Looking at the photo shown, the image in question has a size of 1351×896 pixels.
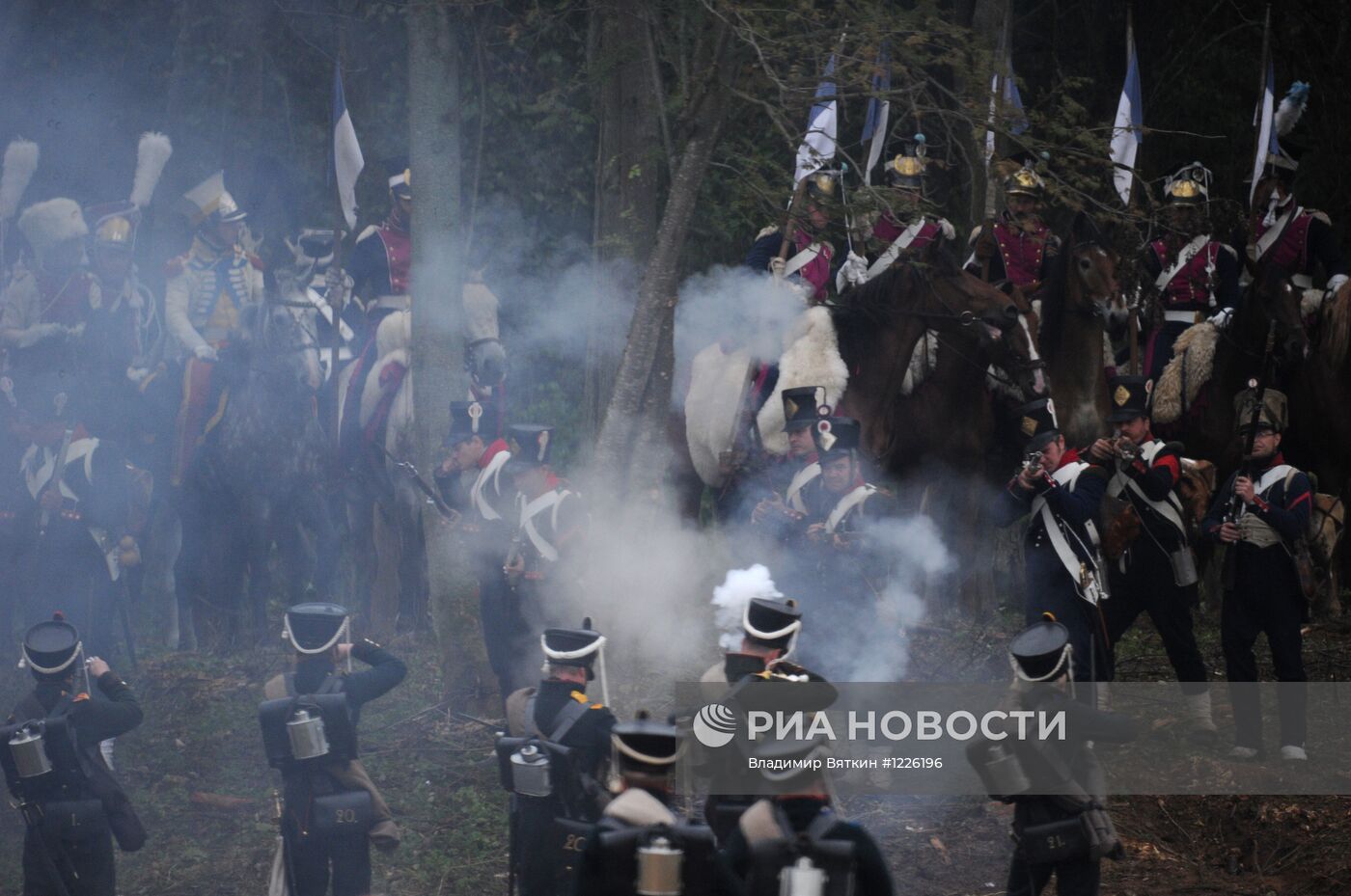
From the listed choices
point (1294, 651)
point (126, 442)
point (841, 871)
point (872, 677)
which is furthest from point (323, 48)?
point (841, 871)

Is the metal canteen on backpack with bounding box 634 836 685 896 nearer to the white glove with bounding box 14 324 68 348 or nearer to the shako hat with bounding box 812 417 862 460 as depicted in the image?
the shako hat with bounding box 812 417 862 460

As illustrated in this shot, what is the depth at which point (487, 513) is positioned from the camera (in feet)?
38.8

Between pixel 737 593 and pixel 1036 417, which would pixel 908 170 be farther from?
pixel 737 593

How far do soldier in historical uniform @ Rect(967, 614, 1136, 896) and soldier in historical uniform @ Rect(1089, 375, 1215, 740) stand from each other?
12.5 ft

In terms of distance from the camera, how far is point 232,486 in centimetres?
1477

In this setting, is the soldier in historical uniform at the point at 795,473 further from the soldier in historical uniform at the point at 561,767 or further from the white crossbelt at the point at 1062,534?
the soldier in historical uniform at the point at 561,767

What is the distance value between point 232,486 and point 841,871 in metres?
10.2

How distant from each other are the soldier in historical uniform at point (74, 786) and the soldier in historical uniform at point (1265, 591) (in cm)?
697

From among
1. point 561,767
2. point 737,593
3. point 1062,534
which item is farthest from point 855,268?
point 561,767

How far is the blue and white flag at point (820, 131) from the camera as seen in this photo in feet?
35.9

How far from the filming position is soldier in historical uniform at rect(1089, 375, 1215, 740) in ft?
36.3

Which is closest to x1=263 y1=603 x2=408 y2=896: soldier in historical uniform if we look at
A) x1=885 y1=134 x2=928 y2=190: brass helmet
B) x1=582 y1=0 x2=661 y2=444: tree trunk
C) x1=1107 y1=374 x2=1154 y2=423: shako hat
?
x1=582 y1=0 x2=661 y2=444: tree trunk

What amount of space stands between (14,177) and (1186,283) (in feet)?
35.7

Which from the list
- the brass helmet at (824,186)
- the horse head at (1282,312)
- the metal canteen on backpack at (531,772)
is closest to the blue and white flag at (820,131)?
the brass helmet at (824,186)
